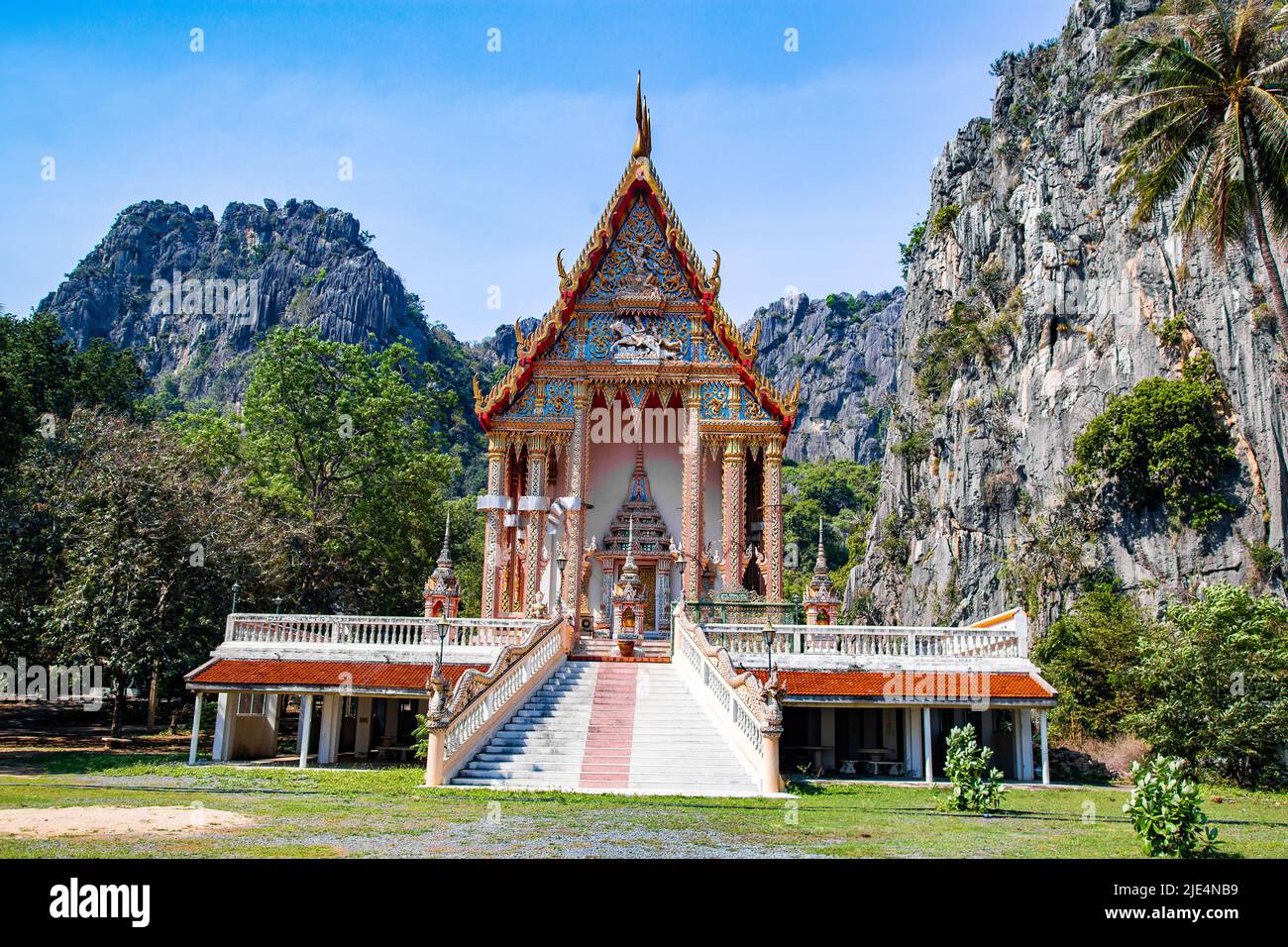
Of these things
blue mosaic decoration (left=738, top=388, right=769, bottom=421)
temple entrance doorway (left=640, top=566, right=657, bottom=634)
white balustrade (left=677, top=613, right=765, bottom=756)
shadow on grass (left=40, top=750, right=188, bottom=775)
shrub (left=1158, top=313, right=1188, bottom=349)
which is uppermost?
shrub (left=1158, top=313, right=1188, bottom=349)

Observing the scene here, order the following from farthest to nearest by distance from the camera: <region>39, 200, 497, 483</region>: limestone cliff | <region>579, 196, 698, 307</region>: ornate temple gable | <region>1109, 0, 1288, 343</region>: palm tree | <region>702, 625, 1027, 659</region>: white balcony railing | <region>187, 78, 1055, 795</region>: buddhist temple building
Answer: <region>39, 200, 497, 483</region>: limestone cliff
<region>579, 196, 698, 307</region>: ornate temple gable
<region>702, 625, 1027, 659</region>: white balcony railing
<region>1109, 0, 1288, 343</region>: palm tree
<region>187, 78, 1055, 795</region>: buddhist temple building

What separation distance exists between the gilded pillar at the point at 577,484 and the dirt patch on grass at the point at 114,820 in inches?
640

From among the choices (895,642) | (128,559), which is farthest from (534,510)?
(895,642)

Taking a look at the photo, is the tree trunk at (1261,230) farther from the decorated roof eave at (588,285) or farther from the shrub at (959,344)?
the shrub at (959,344)

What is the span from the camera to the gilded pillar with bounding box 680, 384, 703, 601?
28672 mm

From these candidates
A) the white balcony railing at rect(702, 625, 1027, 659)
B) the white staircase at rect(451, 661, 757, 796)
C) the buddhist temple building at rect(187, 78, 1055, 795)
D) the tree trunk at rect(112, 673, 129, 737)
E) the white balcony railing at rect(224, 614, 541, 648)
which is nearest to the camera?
the white staircase at rect(451, 661, 757, 796)

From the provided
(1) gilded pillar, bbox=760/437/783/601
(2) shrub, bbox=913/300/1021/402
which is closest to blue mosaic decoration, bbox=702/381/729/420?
(1) gilded pillar, bbox=760/437/783/601

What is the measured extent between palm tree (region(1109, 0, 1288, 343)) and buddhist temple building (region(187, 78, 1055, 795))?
899 centimetres

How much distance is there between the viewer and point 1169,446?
44625mm

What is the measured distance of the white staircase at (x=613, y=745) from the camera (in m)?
16.5

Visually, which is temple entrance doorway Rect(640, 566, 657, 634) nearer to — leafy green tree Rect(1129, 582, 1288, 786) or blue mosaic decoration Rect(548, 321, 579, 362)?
blue mosaic decoration Rect(548, 321, 579, 362)

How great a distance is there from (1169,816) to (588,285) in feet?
77.7

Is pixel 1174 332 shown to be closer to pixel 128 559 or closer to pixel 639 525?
pixel 639 525

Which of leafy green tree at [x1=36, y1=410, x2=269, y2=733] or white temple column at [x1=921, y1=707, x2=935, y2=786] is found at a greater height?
leafy green tree at [x1=36, y1=410, x2=269, y2=733]
